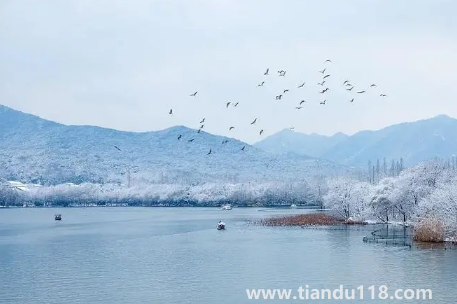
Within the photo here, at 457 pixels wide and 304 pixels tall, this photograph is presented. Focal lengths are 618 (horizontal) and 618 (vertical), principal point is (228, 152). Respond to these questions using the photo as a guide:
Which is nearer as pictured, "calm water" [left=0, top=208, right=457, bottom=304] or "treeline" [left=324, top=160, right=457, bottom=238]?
"calm water" [left=0, top=208, right=457, bottom=304]

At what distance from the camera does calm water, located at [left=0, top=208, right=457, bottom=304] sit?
3781cm

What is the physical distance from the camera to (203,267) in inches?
1850

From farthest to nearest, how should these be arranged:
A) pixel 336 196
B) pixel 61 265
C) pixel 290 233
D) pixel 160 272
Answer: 1. pixel 336 196
2. pixel 290 233
3. pixel 61 265
4. pixel 160 272

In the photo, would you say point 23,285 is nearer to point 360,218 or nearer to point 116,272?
point 116,272

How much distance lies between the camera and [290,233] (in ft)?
239

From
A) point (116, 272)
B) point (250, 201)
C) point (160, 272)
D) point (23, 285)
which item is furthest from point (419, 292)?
point (250, 201)

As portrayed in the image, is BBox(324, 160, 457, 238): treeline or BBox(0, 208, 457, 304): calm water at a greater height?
BBox(324, 160, 457, 238): treeline

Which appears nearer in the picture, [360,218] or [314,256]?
[314,256]

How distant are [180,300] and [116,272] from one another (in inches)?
439

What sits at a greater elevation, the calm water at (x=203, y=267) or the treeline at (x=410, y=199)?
the treeline at (x=410, y=199)

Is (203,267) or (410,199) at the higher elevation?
(410,199)

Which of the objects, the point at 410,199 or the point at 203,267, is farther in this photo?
Answer: the point at 410,199

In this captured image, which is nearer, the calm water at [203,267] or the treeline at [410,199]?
the calm water at [203,267]

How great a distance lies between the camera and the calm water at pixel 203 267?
3781cm
